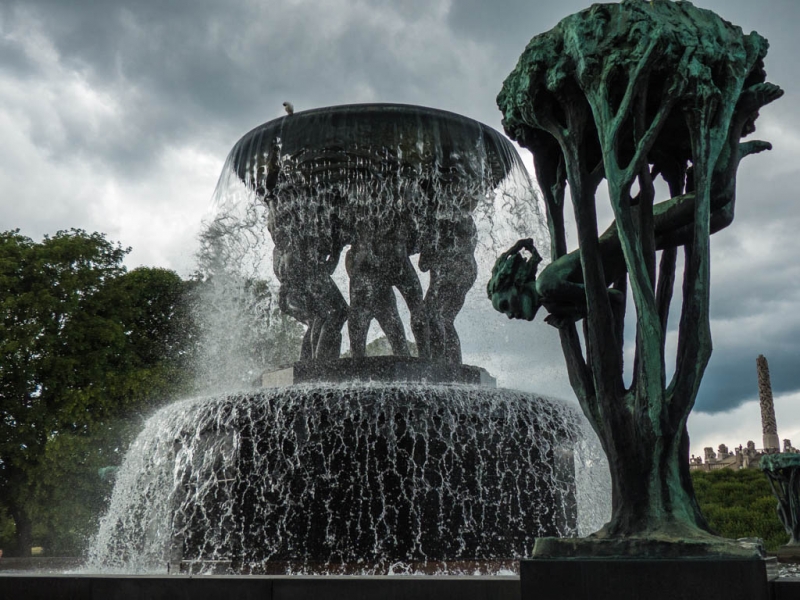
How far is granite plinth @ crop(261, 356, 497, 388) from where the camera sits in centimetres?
991

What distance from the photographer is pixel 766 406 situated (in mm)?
58594

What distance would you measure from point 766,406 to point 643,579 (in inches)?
2357

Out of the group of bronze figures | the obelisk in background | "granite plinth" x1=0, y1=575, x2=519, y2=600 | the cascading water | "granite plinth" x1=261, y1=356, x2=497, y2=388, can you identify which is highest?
the obelisk in background

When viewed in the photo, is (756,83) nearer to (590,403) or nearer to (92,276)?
(590,403)

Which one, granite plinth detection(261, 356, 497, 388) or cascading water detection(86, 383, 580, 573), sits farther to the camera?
granite plinth detection(261, 356, 497, 388)

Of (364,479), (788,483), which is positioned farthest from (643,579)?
(788,483)

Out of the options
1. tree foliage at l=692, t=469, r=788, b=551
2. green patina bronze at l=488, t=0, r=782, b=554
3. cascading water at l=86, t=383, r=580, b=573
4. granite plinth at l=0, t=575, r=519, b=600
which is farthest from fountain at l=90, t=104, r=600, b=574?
tree foliage at l=692, t=469, r=788, b=551

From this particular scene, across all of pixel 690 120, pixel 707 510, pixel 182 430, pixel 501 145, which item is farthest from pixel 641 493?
pixel 707 510

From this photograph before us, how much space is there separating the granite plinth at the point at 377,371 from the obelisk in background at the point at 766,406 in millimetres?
53001

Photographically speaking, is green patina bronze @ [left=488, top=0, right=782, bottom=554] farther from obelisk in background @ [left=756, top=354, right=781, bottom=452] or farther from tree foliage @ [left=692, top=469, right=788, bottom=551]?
obelisk in background @ [left=756, top=354, right=781, bottom=452]

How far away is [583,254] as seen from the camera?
422 centimetres

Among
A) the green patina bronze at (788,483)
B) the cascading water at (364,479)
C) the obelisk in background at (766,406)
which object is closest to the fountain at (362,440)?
the cascading water at (364,479)

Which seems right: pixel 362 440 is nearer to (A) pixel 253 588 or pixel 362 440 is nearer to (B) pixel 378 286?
(B) pixel 378 286

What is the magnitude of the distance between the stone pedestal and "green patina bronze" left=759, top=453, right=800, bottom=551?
338 inches
